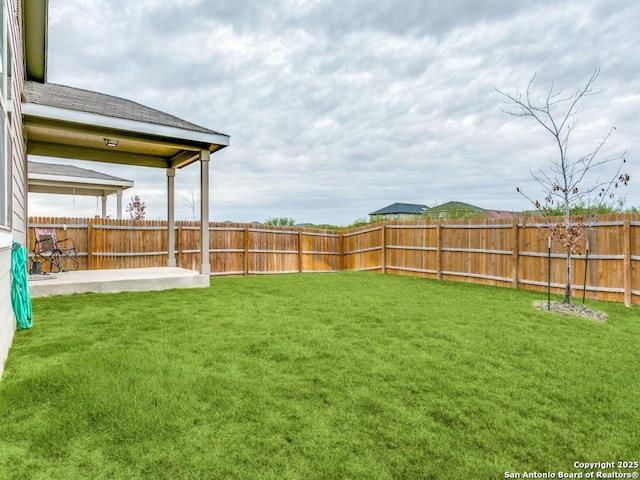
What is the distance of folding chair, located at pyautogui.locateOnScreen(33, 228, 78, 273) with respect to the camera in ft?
24.7

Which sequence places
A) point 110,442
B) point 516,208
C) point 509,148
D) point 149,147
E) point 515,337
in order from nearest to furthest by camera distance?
point 110,442 < point 515,337 < point 149,147 < point 516,208 < point 509,148

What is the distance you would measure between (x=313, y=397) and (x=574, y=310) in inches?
193

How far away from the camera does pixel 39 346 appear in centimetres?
339

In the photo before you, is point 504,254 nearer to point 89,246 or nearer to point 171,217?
point 171,217

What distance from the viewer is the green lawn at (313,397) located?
1.79m

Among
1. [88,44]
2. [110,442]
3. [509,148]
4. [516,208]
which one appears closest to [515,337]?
[110,442]

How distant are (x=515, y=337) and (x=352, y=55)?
28.5 feet

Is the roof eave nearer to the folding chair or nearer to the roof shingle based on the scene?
the roof shingle

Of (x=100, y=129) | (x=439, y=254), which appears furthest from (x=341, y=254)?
(x=100, y=129)

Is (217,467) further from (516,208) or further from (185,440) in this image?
(516,208)

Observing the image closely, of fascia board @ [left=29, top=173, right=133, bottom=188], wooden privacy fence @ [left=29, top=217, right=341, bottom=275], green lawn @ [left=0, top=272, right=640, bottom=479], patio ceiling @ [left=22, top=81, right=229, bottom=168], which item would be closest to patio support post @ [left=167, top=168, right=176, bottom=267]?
wooden privacy fence @ [left=29, top=217, right=341, bottom=275]

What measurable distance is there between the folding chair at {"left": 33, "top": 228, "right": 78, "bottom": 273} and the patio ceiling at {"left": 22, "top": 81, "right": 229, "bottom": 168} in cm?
175

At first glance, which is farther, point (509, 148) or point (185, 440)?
point (509, 148)

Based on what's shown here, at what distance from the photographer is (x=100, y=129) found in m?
6.47
